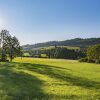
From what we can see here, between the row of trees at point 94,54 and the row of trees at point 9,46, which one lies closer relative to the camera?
the row of trees at point 9,46

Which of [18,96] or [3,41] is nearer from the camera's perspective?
[18,96]

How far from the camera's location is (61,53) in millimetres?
195125

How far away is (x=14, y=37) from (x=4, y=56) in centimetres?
1189

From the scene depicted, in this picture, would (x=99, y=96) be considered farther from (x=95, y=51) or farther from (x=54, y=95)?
(x=95, y=51)

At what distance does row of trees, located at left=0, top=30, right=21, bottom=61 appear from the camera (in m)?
123

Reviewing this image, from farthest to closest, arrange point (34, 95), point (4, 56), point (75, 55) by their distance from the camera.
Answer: point (75, 55) < point (4, 56) < point (34, 95)

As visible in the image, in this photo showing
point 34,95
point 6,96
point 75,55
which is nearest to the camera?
point 6,96

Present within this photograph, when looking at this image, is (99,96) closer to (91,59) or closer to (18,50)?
(18,50)

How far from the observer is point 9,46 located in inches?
4938

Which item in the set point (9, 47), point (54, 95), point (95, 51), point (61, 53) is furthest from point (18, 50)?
point (54, 95)

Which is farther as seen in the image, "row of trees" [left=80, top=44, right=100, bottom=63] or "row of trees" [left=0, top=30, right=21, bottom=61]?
"row of trees" [left=80, top=44, right=100, bottom=63]

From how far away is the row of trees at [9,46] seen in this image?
123 m

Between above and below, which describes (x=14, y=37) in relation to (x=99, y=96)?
above

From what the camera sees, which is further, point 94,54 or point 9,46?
point 94,54
